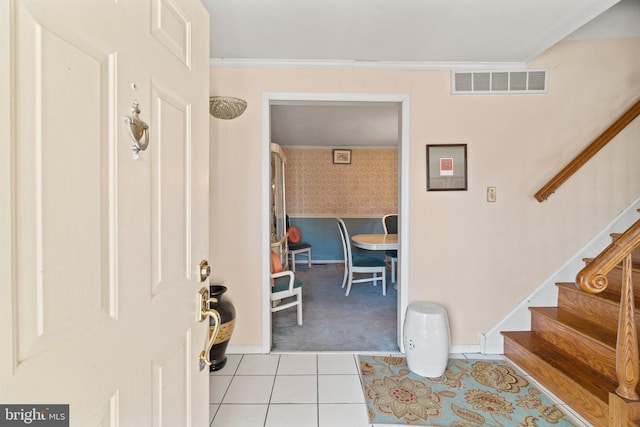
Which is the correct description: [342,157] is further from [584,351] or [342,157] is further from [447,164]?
[584,351]

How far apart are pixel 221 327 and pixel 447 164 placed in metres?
2.02

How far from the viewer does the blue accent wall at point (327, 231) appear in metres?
5.55

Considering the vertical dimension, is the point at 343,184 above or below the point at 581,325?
above

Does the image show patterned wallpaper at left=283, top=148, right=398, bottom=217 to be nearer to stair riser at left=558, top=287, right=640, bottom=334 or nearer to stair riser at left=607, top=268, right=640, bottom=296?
stair riser at left=558, top=287, right=640, bottom=334

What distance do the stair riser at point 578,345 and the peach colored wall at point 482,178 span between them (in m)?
0.23

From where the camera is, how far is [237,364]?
2.07 metres

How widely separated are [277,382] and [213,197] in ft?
4.51

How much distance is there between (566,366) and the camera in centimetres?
173

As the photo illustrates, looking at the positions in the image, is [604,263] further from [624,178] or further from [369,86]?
[369,86]

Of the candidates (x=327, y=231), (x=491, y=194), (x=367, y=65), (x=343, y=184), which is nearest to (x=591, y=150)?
(x=491, y=194)

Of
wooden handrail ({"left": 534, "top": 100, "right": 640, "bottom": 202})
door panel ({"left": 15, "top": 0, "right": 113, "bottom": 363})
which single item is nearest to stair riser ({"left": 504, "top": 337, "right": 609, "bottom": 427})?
wooden handrail ({"left": 534, "top": 100, "right": 640, "bottom": 202})

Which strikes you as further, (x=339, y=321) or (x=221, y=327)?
(x=339, y=321)

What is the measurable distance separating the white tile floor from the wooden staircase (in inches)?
6.2

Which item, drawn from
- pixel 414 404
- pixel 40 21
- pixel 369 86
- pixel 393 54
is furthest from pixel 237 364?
pixel 393 54
